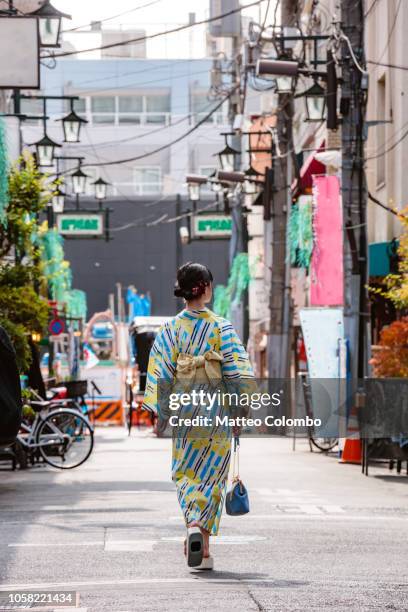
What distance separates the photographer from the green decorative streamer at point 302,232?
36850 mm

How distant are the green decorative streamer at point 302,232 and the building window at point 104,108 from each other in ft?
155

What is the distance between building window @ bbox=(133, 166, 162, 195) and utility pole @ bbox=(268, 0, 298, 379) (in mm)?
44671

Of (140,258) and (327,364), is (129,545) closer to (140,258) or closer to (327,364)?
(327,364)

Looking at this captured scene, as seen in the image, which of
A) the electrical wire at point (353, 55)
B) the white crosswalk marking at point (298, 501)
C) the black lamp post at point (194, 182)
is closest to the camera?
the white crosswalk marking at point (298, 501)

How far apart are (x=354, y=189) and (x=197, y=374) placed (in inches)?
596

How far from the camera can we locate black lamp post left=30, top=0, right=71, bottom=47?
24.1 m

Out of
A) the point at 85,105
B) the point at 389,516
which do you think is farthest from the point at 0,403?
the point at 85,105

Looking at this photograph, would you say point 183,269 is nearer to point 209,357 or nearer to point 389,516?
point 209,357

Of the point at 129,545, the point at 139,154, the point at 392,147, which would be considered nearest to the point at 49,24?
the point at 392,147

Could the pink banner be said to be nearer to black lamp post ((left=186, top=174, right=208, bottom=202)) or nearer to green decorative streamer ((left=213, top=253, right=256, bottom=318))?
black lamp post ((left=186, top=174, right=208, bottom=202))

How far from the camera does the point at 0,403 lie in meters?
6.97

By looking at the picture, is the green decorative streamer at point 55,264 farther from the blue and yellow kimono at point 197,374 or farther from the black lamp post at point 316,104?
the blue and yellow kimono at point 197,374

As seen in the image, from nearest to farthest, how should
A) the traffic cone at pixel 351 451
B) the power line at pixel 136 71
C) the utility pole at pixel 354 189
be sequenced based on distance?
the traffic cone at pixel 351 451 → the utility pole at pixel 354 189 → the power line at pixel 136 71

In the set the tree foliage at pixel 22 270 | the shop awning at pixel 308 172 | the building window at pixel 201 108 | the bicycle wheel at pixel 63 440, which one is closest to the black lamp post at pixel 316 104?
the tree foliage at pixel 22 270
